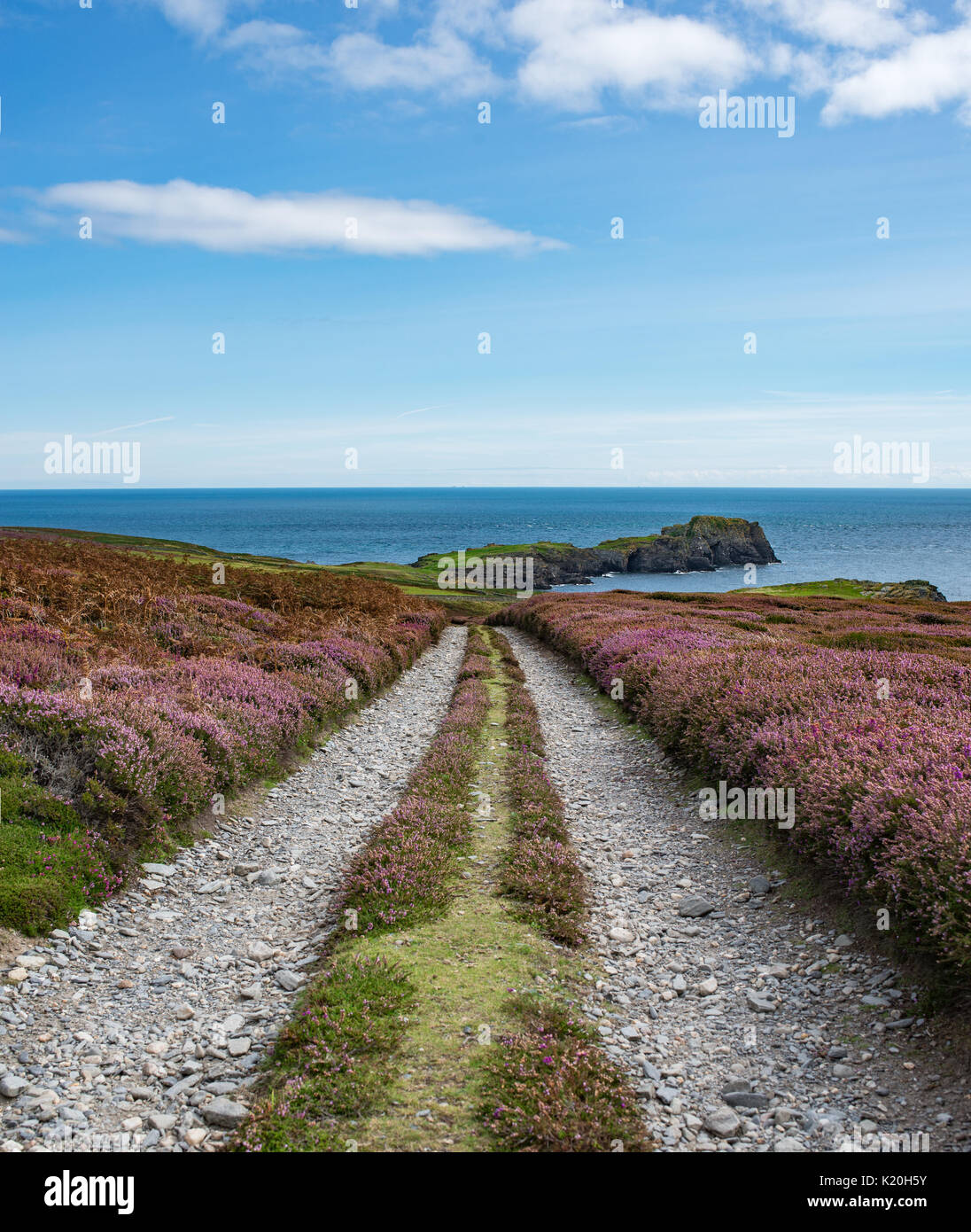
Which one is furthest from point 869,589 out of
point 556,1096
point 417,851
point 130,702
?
point 556,1096

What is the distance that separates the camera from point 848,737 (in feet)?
33.8

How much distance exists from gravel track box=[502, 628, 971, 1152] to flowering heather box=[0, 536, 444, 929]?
22.0 feet

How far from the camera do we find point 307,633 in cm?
2592

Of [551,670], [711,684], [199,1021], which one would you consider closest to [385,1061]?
[199,1021]

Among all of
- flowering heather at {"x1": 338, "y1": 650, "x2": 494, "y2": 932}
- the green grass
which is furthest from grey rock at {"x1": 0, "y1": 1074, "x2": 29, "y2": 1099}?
flowering heather at {"x1": 338, "y1": 650, "x2": 494, "y2": 932}

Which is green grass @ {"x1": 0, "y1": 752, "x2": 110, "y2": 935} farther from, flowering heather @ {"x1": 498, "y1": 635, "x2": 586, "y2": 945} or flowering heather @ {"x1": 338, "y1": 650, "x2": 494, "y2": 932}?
flowering heather @ {"x1": 498, "y1": 635, "x2": 586, "y2": 945}

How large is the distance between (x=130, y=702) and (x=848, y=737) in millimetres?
11849

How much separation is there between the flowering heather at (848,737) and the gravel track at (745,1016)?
0.90 meters

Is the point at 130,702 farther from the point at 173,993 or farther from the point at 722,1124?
the point at 722,1124

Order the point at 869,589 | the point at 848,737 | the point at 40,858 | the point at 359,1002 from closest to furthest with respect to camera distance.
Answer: the point at 359,1002, the point at 40,858, the point at 848,737, the point at 869,589

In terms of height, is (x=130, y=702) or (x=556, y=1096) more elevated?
(x=130, y=702)

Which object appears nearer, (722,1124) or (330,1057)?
(722,1124)

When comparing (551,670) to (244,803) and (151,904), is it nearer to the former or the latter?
(244,803)

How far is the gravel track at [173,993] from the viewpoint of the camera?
18.1 feet
